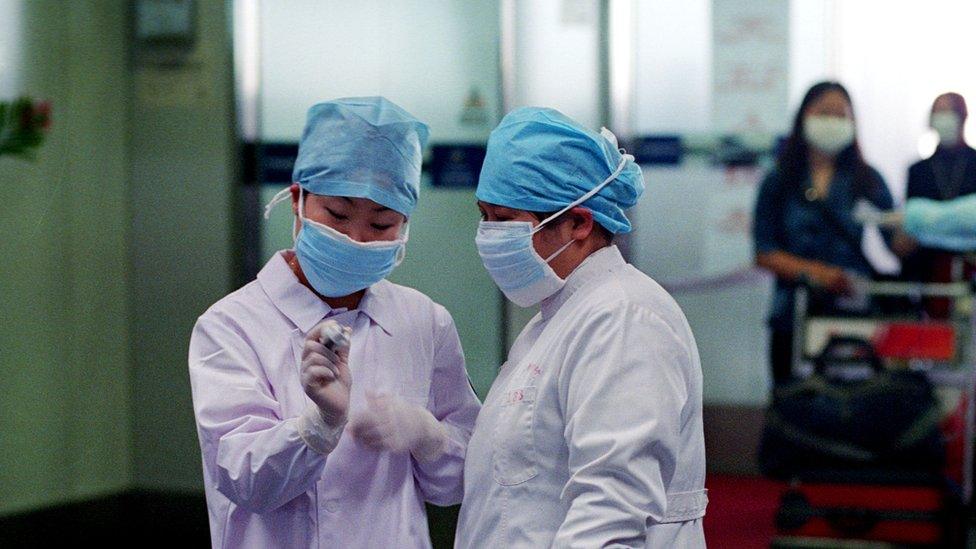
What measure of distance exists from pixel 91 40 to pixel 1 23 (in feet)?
1.34

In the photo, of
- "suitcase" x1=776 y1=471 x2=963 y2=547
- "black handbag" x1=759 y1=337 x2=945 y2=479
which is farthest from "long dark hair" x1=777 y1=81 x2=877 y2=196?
"suitcase" x1=776 y1=471 x2=963 y2=547

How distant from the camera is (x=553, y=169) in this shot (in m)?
1.79

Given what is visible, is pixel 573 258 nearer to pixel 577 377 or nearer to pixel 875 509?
pixel 577 377

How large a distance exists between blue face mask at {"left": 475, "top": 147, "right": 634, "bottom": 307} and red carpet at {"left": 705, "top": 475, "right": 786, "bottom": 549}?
2.81m

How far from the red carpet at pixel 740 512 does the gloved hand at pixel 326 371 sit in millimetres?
2951

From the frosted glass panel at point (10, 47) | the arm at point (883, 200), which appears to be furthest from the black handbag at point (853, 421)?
the frosted glass panel at point (10, 47)

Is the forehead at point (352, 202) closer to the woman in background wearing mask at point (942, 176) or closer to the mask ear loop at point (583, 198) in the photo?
the mask ear loop at point (583, 198)

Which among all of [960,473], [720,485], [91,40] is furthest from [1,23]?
[960,473]

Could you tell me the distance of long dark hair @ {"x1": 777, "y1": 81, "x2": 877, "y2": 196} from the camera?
5055mm

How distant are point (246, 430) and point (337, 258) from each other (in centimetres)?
31

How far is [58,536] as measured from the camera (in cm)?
505

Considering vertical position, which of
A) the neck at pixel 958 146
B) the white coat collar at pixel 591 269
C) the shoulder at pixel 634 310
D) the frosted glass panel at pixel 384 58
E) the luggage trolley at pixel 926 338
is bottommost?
the luggage trolley at pixel 926 338

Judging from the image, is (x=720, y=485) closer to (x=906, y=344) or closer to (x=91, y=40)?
(x=906, y=344)

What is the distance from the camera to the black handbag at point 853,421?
4500 mm
